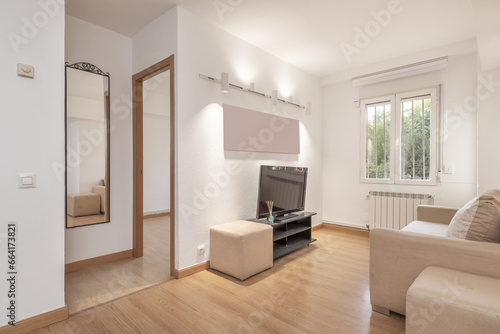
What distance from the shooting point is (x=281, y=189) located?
138 inches

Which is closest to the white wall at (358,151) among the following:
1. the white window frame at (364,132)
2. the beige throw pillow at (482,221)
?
the white window frame at (364,132)

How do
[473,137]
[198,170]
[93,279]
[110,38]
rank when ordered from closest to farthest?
[93,279], [198,170], [110,38], [473,137]

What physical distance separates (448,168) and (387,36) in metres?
2.00

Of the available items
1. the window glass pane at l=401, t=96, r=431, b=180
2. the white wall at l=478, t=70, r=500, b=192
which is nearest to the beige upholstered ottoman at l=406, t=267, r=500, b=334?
the white wall at l=478, t=70, r=500, b=192

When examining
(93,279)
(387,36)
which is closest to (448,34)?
(387,36)

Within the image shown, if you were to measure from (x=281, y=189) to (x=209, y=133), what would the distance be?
1.25 meters

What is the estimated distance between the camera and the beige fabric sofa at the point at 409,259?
5.35 ft

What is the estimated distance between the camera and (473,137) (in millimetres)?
3445

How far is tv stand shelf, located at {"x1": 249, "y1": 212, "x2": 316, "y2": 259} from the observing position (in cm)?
328
